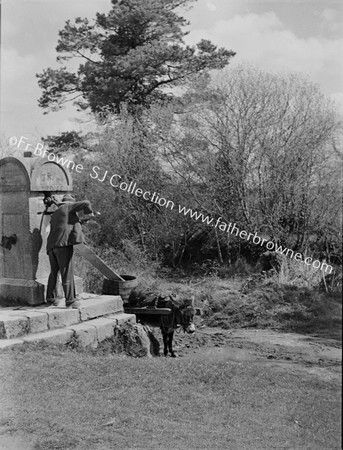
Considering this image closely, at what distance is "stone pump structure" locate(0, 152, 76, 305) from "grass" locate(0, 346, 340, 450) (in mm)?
1524

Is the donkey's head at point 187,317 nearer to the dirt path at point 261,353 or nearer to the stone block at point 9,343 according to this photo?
the dirt path at point 261,353

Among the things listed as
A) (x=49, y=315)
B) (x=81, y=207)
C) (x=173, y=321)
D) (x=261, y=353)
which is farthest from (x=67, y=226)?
(x=261, y=353)

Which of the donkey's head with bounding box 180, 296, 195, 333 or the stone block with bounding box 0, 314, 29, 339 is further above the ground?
the donkey's head with bounding box 180, 296, 195, 333

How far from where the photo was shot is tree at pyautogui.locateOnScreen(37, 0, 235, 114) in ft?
11.0

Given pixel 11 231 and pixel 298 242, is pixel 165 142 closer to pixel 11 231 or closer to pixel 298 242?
pixel 11 231

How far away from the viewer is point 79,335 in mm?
4348

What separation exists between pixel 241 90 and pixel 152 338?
2.28m

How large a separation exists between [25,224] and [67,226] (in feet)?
2.04

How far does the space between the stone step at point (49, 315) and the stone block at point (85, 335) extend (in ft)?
0.45

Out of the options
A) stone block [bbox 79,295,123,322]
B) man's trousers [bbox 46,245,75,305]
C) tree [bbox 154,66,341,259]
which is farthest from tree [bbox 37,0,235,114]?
stone block [bbox 79,295,123,322]

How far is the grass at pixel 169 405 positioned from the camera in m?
2.07

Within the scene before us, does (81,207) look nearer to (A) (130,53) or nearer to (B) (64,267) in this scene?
(B) (64,267)

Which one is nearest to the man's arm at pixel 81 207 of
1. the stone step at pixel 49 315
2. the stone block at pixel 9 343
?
the stone step at pixel 49 315

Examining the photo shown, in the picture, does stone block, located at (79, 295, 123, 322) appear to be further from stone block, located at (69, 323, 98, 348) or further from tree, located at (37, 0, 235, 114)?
tree, located at (37, 0, 235, 114)
